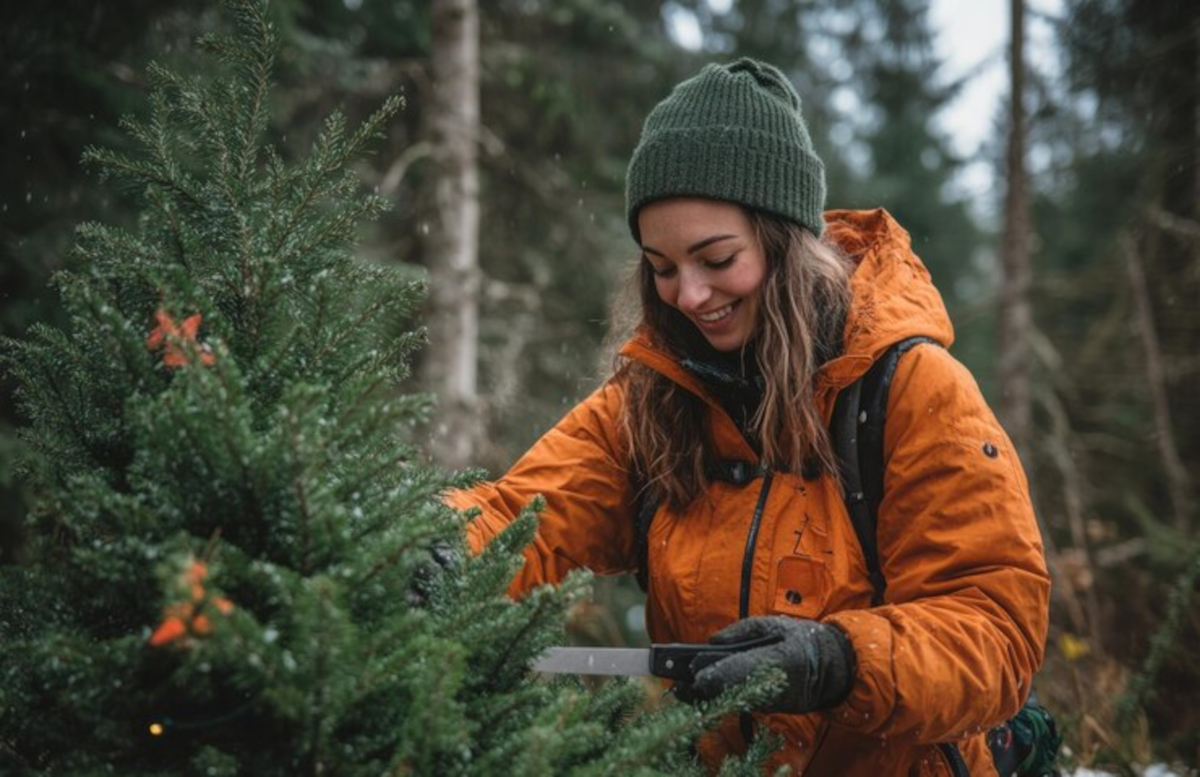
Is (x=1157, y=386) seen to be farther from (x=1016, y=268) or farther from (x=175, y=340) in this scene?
(x=175, y=340)

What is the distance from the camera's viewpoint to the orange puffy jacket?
2078 mm

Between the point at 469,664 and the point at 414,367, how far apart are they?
6.86 m

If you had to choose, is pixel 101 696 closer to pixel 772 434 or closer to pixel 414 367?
pixel 772 434

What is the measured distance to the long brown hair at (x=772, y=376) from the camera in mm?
2486

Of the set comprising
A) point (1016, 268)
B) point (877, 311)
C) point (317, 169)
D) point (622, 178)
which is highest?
point (622, 178)

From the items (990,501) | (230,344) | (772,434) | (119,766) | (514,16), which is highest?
(514,16)

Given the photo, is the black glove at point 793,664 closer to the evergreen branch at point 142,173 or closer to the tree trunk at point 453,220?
the evergreen branch at point 142,173

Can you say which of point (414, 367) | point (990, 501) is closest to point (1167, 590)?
point (990, 501)

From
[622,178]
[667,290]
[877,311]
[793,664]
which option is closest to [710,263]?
[667,290]

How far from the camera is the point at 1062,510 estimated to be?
30.8ft

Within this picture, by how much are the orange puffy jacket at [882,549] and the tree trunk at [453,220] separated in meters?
4.08

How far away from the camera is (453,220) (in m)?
6.99

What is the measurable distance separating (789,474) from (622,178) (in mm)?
6993

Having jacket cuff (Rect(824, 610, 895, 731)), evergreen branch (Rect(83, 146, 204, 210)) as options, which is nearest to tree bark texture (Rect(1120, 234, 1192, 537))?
jacket cuff (Rect(824, 610, 895, 731))
